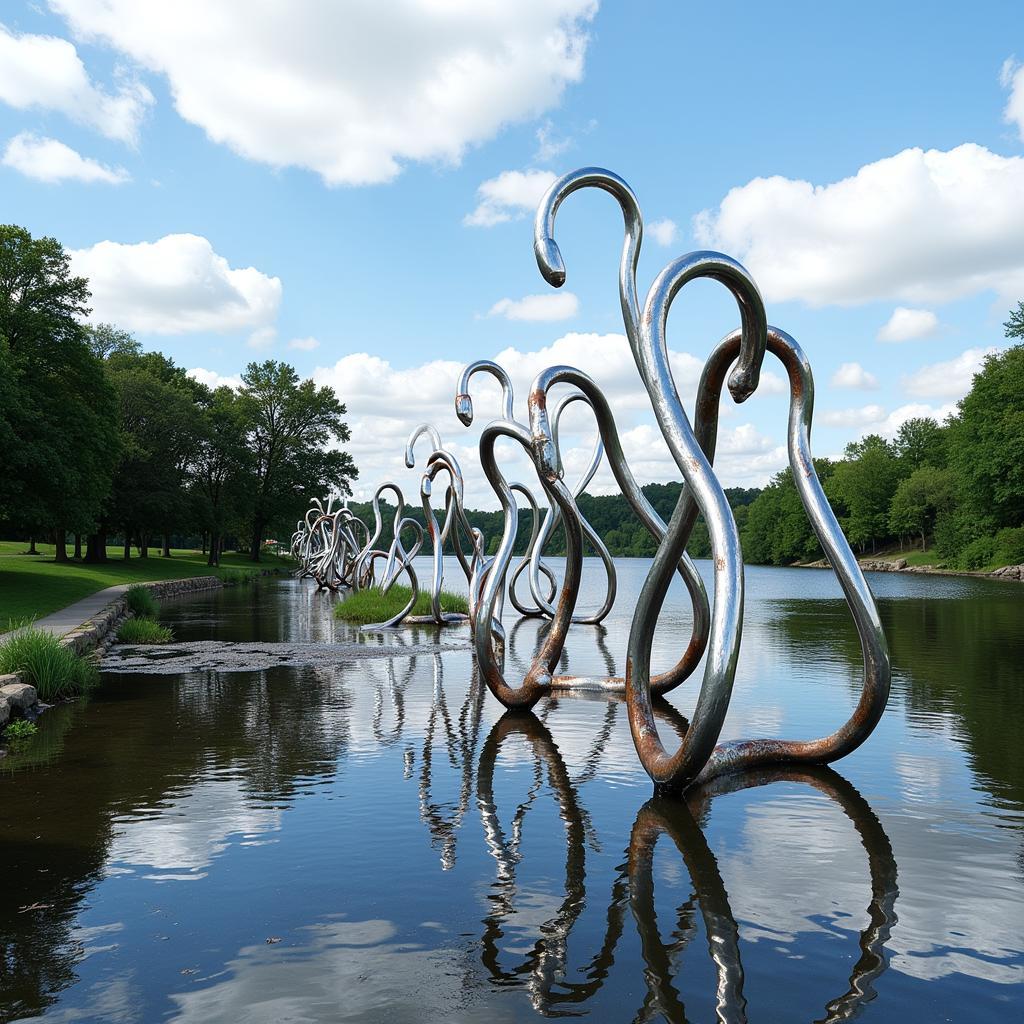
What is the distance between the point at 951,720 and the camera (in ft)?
31.5

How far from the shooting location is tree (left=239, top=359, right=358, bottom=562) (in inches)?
2544

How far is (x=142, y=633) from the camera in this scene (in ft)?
59.3

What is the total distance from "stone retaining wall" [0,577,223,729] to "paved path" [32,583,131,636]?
186mm

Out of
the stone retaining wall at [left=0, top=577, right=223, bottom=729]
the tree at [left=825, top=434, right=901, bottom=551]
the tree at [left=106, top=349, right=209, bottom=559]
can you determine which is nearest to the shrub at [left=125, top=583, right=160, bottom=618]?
the stone retaining wall at [left=0, top=577, right=223, bottom=729]

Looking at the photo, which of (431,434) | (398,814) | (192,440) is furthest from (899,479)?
(398,814)

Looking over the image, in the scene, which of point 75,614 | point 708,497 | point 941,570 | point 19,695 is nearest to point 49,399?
point 75,614

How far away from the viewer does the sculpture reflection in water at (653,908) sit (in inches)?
147

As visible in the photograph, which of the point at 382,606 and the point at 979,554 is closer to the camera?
the point at 382,606

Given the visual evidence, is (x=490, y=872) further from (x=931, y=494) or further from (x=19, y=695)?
(x=931, y=494)

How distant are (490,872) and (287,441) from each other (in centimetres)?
6344

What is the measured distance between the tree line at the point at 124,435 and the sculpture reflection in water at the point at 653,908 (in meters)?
25.2

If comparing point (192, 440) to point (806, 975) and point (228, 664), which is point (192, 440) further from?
point (806, 975)

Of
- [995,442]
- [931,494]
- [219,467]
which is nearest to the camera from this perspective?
[995,442]

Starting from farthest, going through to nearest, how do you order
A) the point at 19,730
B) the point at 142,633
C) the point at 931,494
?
1. the point at 931,494
2. the point at 142,633
3. the point at 19,730
